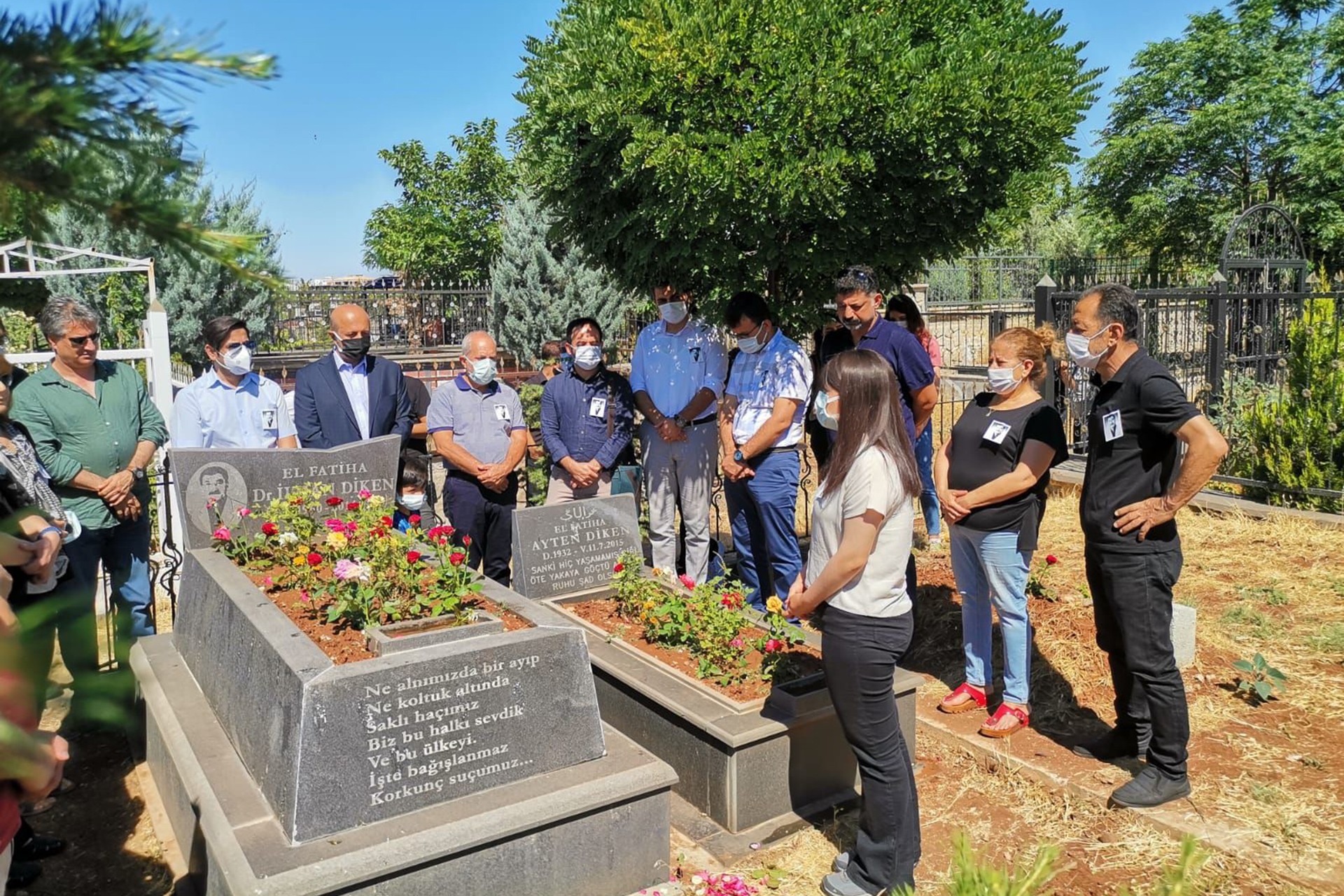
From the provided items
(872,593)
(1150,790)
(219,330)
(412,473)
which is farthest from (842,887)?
(219,330)

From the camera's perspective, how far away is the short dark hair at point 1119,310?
4035 mm

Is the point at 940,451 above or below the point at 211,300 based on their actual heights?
below

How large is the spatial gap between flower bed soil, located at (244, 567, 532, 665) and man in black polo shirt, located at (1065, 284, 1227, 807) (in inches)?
96.0

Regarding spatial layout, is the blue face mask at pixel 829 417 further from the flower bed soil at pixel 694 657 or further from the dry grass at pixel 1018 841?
the dry grass at pixel 1018 841

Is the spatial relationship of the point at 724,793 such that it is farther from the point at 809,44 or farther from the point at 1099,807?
the point at 809,44

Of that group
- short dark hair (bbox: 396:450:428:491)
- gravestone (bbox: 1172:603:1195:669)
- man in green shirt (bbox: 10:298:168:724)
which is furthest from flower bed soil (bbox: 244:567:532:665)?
gravestone (bbox: 1172:603:1195:669)

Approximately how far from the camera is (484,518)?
21.3 ft

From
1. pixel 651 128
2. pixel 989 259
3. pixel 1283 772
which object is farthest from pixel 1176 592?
pixel 989 259

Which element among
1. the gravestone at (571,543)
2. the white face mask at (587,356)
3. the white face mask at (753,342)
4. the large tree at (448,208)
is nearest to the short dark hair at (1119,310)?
the white face mask at (753,342)

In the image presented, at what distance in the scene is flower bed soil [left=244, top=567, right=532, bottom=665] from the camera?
12.4 feet

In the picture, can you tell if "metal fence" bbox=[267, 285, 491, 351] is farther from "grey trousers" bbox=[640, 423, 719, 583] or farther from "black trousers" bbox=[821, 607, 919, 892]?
"black trousers" bbox=[821, 607, 919, 892]

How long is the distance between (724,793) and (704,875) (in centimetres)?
40

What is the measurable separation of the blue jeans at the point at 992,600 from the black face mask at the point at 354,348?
12.2 ft

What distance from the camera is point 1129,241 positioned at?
3269cm
